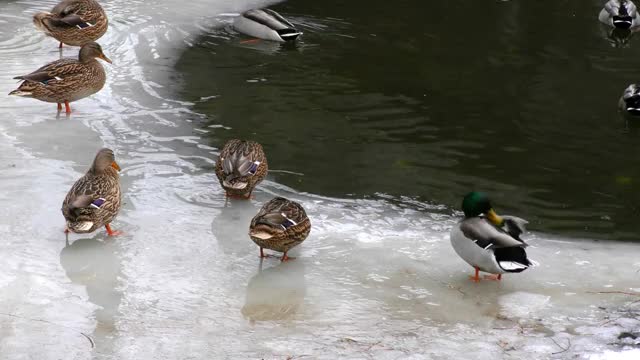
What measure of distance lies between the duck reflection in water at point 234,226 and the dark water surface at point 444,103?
0.65 metres

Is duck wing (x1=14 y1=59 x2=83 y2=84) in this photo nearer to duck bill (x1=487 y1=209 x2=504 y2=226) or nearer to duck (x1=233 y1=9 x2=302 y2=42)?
duck (x1=233 y1=9 x2=302 y2=42)

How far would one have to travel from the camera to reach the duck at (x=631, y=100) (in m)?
10.9

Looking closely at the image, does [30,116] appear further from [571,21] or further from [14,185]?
[571,21]

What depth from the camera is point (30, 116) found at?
10.5 m

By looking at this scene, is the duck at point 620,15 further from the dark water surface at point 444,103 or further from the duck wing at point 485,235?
the duck wing at point 485,235

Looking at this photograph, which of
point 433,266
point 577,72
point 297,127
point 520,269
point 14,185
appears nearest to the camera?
point 520,269

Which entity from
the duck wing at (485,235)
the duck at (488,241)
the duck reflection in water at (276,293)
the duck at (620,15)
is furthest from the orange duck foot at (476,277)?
the duck at (620,15)

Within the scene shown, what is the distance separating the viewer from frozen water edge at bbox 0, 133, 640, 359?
6.59 m

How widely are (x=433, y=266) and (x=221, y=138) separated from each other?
3.17 meters

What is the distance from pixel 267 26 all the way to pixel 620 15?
4697 mm

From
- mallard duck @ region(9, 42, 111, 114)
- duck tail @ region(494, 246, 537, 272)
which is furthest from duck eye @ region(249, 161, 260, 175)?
mallard duck @ region(9, 42, 111, 114)

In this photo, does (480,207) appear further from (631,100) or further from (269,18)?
(269,18)

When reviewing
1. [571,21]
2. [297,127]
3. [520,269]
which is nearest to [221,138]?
[297,127]

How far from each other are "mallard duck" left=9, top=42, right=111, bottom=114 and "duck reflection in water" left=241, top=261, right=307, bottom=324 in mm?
3640
